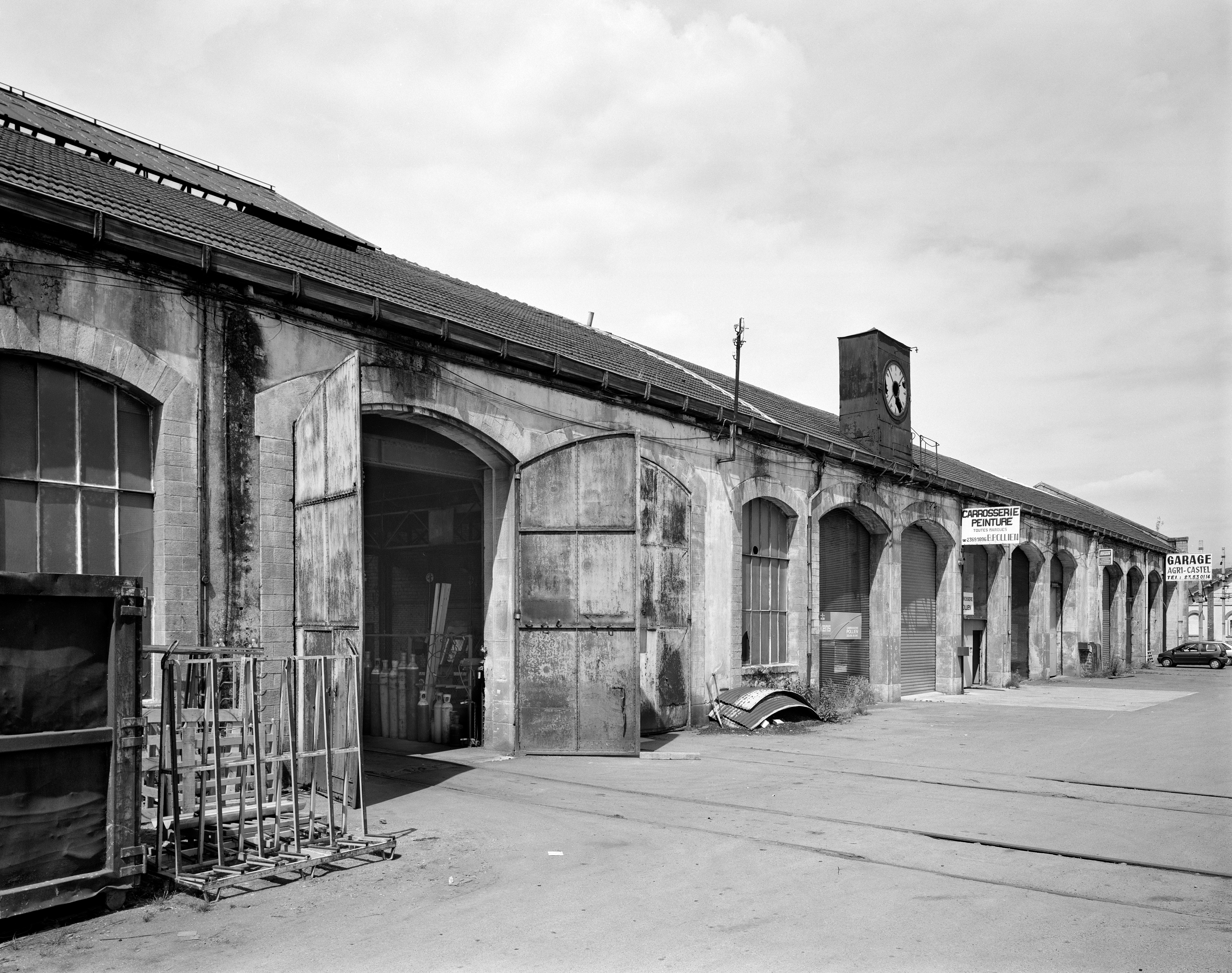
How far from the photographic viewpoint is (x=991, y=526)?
25.6m

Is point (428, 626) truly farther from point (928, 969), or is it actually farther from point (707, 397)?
point (928, 969)

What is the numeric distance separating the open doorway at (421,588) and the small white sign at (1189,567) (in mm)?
38619

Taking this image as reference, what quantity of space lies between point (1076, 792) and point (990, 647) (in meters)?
19.1

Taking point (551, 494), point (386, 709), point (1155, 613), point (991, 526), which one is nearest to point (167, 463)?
point (551, 494)

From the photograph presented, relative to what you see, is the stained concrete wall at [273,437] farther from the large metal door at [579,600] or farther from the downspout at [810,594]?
the large metal door at [579,600]

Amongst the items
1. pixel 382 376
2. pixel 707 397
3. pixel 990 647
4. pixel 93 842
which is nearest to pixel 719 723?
pixel 707 397

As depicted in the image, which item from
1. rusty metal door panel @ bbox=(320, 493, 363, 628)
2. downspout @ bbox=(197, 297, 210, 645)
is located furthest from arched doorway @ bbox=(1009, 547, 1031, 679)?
downspout @ bbox=(197, 297, 210, 645)

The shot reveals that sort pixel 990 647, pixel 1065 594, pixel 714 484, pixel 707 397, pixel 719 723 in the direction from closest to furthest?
pixel 719 723 < pixel 714 484 < pixel 707 397 < pixel 990 647 < pixel 1065 594

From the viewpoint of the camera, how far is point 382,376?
11.8 meters

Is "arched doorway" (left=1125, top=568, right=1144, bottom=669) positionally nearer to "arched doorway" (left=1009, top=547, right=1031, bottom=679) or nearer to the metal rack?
"arched doorway" (left=1009, top=547, right=1031, bottom=679)

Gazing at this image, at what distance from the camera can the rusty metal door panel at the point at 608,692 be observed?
13.2 meters

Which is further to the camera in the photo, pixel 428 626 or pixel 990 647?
pixel 990 647

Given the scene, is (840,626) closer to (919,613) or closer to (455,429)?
(919,613)

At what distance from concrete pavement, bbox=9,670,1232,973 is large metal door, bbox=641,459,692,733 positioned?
286cm
